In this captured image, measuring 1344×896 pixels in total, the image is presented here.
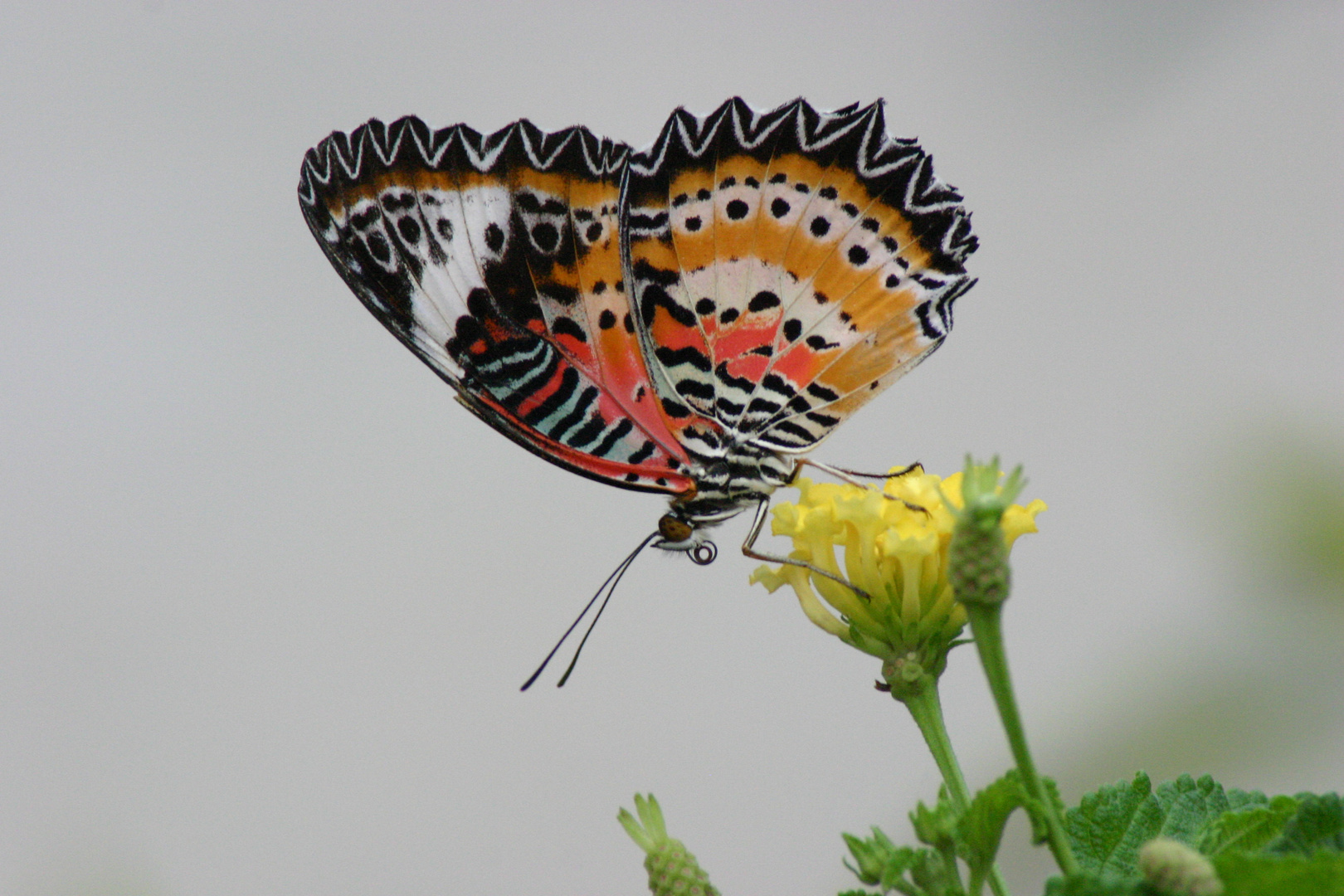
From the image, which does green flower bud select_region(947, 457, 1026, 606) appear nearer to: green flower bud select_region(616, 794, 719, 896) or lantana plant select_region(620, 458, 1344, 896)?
lantana plant select_region(620, 458, 1344, 896)

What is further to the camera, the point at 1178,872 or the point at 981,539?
the point at 981,539

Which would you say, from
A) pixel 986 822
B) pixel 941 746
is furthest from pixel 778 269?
pixel 986 822

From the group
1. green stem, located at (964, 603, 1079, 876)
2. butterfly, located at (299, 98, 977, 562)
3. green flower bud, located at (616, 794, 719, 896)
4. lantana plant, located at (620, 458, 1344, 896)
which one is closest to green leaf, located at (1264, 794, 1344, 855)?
lantana plant, located at (620, 458, 1344, 896)

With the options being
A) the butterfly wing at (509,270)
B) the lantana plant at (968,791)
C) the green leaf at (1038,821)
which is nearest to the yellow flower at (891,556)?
the lantana plant at (968,791)

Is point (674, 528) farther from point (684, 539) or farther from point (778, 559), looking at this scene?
point (778, 559)

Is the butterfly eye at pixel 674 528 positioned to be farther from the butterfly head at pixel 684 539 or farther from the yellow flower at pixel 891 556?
the yellow flower at pixel 891 556
